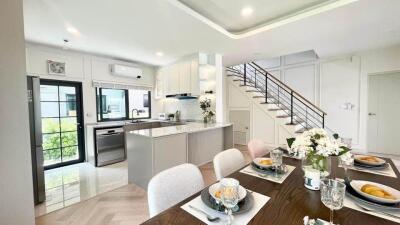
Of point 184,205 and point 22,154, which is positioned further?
point 22,154

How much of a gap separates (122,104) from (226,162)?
14.3 ft

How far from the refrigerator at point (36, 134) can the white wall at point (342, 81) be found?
4.82m

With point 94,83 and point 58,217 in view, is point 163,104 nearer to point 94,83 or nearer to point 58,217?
point 94,83

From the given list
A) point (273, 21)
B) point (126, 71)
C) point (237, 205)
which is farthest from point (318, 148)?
point (126, 71)

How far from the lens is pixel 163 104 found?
231 inches

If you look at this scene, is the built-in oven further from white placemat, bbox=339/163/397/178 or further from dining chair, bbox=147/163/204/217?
white placemat, bbox=339/163/397/178

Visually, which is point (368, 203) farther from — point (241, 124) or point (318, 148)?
point (241, 124)

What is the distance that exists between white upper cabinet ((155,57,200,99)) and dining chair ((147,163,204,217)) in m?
3.29

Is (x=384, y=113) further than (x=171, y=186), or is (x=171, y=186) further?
(x=384, y=113)

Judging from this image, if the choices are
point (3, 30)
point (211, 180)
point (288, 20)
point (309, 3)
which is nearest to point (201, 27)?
point (288, 20)

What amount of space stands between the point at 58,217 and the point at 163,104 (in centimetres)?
407

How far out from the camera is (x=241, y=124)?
575 centimetres

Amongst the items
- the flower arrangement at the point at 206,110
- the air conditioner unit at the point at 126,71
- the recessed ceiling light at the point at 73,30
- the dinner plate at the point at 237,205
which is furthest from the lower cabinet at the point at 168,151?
the air conditioner unit at the point at 126,71

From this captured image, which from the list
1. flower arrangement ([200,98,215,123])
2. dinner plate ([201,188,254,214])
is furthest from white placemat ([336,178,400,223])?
flower arrangement ([200,98,215,123])
